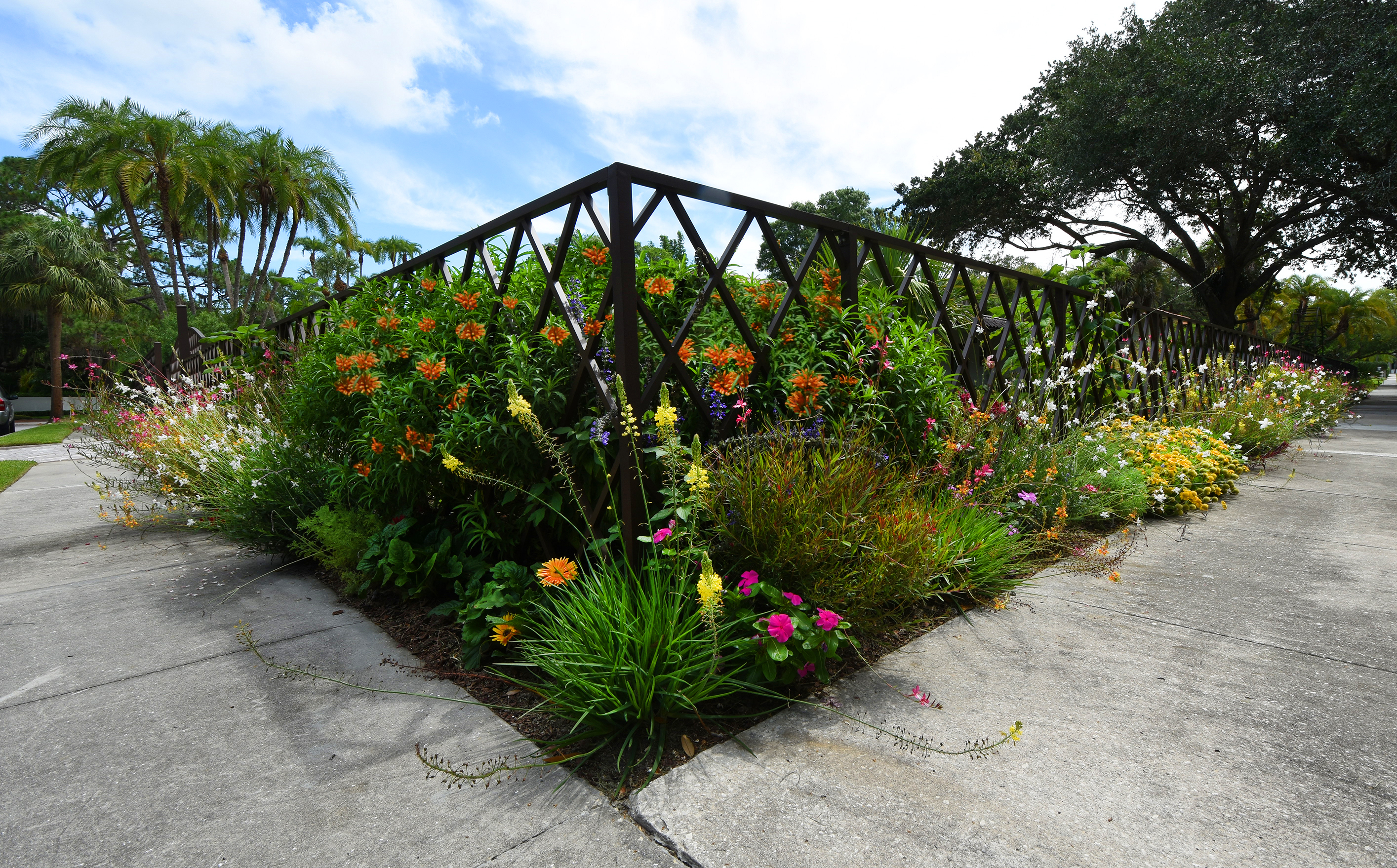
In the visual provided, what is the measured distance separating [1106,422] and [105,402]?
32.5ft

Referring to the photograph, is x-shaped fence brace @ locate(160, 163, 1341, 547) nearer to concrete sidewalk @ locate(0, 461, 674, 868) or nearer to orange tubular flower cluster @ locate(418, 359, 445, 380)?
orange tubular flower cluster @ locate(418, 359, 445, 380)

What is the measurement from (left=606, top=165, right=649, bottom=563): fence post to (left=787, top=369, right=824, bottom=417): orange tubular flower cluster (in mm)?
757

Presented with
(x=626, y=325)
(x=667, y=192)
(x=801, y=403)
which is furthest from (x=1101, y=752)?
(x=667, y=192)

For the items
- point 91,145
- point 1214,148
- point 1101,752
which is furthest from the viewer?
point 91,145

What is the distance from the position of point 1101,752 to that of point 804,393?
162 centimetres

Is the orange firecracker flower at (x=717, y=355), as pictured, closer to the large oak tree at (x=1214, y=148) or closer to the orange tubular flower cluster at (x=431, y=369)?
the orange tubular flower cluster at (x=431, y=369)

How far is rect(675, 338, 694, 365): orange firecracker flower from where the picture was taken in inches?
104

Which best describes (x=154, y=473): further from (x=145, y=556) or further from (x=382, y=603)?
(x=382, y=603)

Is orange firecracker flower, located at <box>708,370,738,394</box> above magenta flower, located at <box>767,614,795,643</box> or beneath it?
above

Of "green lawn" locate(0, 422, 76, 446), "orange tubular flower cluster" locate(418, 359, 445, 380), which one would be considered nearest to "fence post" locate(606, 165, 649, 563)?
"orange tubular flower cluster" locate(418, 359, 445, 380)

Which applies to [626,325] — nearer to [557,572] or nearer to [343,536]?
[557,572]

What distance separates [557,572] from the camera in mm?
2289

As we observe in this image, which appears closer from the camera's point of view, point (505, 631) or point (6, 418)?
point (505, 631)

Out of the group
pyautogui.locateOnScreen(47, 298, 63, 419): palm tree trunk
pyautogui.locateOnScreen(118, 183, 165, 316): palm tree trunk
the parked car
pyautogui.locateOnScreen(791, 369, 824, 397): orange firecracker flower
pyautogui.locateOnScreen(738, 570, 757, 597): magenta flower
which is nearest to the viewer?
pyautogui.locateOnScreen(738, 570, 757, 597): magenta flower
